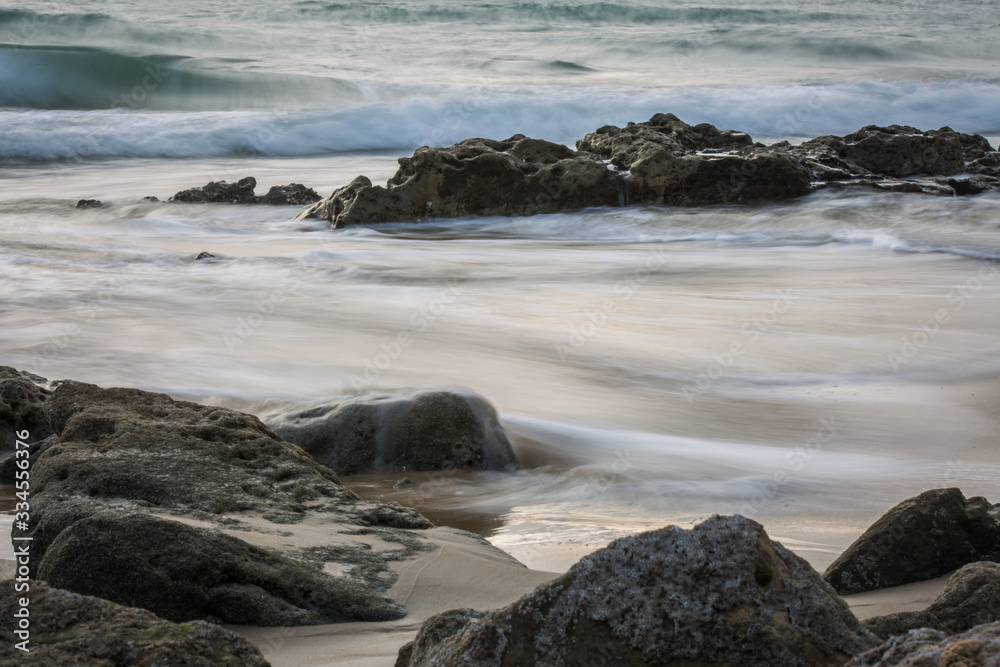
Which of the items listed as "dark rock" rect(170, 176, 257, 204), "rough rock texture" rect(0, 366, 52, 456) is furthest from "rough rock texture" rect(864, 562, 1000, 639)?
"dark rock" rect(170, 176, 257, 204)

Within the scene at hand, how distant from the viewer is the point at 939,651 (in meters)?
1.10

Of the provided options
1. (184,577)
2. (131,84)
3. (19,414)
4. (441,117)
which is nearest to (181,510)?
(184,577)

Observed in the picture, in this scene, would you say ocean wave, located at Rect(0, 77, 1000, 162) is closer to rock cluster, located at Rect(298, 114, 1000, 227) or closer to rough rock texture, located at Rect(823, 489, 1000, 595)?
rock cluster, located at Rect(298, 114, 1000, 227)

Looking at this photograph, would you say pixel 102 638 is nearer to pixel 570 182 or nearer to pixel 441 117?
pixel 570 182

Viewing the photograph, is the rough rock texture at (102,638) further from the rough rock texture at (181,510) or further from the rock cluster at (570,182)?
the rock cluster at (570,182)

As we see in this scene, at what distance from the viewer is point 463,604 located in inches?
85.0

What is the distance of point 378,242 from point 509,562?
6904mm

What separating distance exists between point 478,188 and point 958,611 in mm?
8579

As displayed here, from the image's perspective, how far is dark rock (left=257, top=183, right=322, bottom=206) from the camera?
11320 mm

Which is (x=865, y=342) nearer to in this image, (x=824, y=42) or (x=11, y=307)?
(x=11, y=307)

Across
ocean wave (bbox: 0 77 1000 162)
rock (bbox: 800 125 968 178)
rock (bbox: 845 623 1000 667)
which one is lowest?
rock (bbox: 845 623 1000 667)

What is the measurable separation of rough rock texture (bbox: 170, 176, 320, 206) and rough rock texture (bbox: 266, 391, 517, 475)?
805 centimetres

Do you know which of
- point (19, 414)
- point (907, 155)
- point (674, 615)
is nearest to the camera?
point (674, 615)

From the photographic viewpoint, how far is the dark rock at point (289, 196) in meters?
11.3
